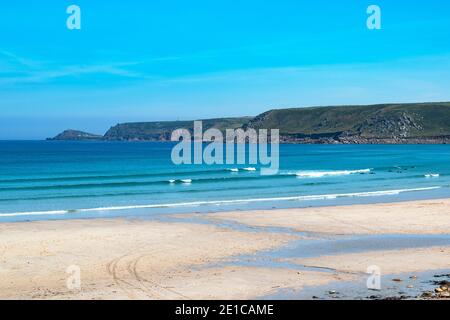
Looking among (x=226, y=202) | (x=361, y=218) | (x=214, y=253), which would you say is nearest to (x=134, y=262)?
(x=214, y=253)

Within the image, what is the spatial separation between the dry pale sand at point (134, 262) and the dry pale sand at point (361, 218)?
2923mm

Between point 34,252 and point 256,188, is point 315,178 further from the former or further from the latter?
point 34,252

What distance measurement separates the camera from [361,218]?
27109 mm

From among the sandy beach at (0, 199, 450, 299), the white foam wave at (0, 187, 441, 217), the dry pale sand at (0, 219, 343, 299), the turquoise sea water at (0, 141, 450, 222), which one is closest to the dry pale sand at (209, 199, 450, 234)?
the sandy beach at (0, 199, 450, 299)

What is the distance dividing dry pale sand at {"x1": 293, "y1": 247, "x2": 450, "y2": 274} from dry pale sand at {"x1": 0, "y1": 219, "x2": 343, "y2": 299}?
1.40 meters

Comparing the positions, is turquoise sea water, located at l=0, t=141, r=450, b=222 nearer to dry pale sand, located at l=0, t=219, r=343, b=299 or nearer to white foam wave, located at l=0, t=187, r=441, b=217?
white foam wave, located at l=0, t=187, r=441, b=217

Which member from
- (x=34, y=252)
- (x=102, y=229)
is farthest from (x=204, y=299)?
(x=102, y=229)

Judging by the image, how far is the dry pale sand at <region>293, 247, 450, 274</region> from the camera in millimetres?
16141

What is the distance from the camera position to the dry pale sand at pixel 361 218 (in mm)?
24062

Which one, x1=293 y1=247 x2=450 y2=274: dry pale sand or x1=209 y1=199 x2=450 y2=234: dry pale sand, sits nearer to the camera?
x1=293 y1=247 x2=450 y2=274: dry pale sand

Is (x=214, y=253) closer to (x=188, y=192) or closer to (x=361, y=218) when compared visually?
(x=361, y=218)

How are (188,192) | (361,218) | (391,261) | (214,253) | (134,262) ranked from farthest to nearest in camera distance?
(188,192) < (361,218) < (214,253) < (134,262) < (391,261)

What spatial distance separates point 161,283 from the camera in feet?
48.2

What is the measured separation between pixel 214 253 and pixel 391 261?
5278 mm
